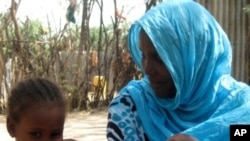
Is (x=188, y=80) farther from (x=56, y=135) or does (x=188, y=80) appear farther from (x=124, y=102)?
(x=56, y=135)

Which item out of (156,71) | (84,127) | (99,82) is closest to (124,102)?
(156,71)

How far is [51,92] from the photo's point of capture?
7.45 ft

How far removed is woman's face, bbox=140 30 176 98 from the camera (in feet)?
7.52

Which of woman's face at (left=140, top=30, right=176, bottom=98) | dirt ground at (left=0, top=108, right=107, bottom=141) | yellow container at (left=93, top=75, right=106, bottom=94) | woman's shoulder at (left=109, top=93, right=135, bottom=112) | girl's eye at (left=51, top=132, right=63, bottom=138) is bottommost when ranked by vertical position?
dirt ground at (left=0, top=108, right=107, bottom=141)

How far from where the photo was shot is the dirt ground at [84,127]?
7.42m

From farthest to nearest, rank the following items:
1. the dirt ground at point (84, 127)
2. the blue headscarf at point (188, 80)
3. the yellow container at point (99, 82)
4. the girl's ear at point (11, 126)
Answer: the yellow container at point (99, 82) < the dirt ground at point (84, 127) < the blue headscarf at point (188, 80) < the girl's ear at point (11, 126)

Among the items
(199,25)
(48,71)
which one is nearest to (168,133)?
(199,25)

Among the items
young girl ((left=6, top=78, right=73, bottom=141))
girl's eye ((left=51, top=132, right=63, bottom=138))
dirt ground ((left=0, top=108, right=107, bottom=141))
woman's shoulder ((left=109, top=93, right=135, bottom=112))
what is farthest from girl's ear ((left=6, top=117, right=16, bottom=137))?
dirt ground ((left=0, top=108, right=107, bottom=141))

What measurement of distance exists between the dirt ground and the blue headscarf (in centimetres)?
458

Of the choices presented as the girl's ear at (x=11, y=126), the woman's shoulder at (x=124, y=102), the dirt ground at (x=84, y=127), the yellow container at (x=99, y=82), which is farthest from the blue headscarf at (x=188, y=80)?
the yellow container at (x=99, y=82)

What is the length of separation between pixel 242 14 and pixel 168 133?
20.6 ft

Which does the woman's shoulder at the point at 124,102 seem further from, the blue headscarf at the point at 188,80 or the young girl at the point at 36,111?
the young girl at the point at 36,111

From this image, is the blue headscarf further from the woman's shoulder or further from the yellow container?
the yellow container

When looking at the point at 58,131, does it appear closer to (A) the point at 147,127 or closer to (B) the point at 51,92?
(B) the point at 51,92
